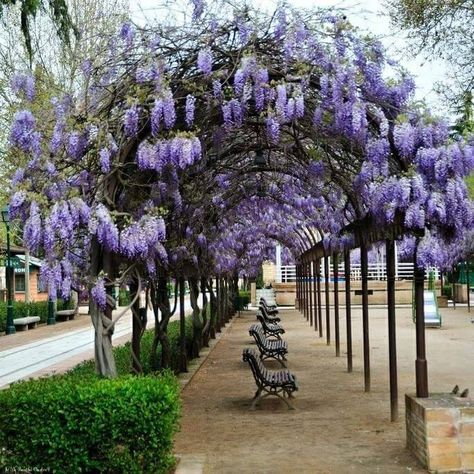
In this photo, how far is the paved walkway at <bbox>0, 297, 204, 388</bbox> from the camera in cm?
1672

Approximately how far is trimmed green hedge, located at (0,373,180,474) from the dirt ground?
1.18 metres

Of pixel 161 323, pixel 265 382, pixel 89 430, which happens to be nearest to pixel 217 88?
pixel 89 430

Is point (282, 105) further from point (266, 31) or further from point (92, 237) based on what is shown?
point (92, 237)

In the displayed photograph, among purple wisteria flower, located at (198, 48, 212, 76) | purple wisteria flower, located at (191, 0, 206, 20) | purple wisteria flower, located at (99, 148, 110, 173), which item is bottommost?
purple wisteria flower, located at (99, 148, 110, 173)

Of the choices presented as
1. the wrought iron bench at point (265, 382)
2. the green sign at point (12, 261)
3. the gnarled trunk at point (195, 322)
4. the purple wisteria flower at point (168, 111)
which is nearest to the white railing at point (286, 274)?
the green sign at point (12, 261)

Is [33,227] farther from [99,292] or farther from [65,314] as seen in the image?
[65,314]

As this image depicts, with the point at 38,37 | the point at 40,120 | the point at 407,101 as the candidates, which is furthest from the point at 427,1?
the point at 38,37

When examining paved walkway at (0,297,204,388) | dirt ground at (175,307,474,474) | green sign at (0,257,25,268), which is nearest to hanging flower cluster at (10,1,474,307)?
dirt ground at (175,307,474,474)

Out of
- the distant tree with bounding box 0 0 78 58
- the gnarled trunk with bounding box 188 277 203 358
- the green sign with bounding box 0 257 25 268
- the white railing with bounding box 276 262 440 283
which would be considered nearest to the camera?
the distant tree with bounding box 0 0 78 58

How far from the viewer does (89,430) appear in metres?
6.15

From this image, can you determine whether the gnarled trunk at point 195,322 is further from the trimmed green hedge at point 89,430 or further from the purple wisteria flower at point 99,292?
the trimmed green hedge at point 89,430

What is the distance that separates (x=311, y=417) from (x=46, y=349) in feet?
45.2

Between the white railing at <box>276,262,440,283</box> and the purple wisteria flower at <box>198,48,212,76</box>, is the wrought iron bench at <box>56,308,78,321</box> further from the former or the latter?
the purple wisteria flower at <box>198,48,212,76</box>

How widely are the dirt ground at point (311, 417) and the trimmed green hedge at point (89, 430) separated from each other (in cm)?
118
